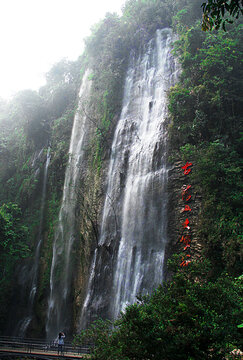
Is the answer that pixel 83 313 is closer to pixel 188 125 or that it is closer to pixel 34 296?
pixel 34 296

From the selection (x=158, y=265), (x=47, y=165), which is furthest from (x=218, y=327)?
(x=47, y=165)

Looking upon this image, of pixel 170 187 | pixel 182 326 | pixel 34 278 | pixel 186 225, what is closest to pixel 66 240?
pixel 34 278

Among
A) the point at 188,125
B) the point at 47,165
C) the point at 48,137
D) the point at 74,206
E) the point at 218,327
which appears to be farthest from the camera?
the point at 48,137

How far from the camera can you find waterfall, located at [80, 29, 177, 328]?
33.9ft

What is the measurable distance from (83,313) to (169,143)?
344 inches

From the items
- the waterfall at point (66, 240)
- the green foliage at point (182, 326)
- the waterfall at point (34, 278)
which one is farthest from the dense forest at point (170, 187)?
the waterfall at point (66, 240)

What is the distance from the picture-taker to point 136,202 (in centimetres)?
1170

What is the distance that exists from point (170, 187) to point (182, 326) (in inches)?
257

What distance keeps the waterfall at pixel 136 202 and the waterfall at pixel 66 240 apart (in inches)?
129

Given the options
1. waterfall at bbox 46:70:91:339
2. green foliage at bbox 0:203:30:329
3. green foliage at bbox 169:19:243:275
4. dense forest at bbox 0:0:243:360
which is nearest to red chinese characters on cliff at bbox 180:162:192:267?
dense forest at bbox 0:0:243:360

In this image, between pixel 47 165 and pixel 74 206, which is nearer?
pixel 74 206

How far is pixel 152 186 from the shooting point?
1123 cm

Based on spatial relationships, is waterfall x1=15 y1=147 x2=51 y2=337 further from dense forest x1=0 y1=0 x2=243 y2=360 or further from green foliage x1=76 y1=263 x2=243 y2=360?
green foliage x1=76 y1=263 x2=243 y2=360

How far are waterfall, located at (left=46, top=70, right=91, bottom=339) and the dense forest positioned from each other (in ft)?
2.01
